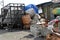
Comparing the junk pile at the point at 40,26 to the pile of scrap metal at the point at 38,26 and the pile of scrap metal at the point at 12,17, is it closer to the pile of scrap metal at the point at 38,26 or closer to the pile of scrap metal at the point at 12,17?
the pile of scrap metal at the point at 38,26

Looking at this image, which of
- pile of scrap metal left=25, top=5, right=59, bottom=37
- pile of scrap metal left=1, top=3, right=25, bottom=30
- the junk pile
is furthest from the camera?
pile of scrap metal left=1, top=3, right=25, bottom=30

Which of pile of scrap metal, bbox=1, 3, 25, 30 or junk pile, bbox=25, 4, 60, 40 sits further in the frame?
pile of scrap metal, bbox=1, 3, 25, 30

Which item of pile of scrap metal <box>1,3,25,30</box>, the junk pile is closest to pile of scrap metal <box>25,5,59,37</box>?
the junk pile

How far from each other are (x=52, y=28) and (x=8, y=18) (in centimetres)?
626

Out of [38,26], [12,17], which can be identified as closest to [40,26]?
[38,26]

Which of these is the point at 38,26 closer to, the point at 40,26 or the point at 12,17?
the point at 40,26

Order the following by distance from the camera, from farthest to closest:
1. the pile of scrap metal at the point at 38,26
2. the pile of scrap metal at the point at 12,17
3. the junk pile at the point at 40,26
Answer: the pile of scrap metal at the point at 12,17 → the pile of scrap metal at the point at 38,26 → the junk pile at the point at 40,26

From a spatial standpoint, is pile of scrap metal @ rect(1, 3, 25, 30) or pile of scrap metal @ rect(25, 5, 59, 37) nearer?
pile of scrap metal @ rect(25, 5, 59, 37)

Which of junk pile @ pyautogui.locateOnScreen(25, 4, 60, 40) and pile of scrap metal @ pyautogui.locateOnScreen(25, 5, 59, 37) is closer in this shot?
junk pile @ pyautogui.locateOnScreen(25, 4, 60, 40)

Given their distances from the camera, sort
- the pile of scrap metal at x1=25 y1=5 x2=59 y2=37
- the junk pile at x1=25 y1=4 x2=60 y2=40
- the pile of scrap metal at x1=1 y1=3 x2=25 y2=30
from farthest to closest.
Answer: the pile of scrap metal at x1=1 y1=3 x2=25 y2=30 < the pile of scrap metal at x1=25 y1=5 x2=59 y2=37 < the junk pile at x1=25 y1=4 x2=60 y2=40

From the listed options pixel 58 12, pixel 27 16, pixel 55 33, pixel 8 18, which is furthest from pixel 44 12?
pixel 55 33

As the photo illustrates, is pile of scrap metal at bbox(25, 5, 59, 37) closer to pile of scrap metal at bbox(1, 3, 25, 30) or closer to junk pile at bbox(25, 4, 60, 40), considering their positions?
junk pile at bbox(25, 4, 60, 40)

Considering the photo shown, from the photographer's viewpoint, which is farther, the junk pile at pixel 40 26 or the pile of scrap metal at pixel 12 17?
the pile of scrap metal at pixel 12 17

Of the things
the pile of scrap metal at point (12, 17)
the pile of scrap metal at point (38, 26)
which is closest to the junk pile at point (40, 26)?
the pile of scrap metal at point (38, 26)
